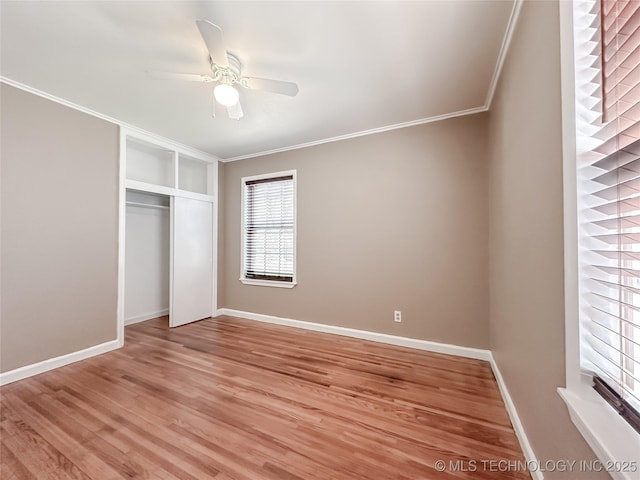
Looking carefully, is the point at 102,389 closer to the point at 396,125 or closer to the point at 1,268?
A: the point at 1,268

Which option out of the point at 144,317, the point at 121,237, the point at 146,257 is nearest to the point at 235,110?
the point at 121,237

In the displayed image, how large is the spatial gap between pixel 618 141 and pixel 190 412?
2562mm

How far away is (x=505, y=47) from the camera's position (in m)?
1.75

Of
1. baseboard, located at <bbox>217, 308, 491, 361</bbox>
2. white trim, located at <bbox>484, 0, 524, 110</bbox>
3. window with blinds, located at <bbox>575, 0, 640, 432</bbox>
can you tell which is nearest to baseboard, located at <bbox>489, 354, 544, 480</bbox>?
baseboard, located at <bbox>217, 308, 491, 361</bbox>

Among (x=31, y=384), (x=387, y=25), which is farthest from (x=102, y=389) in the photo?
(x=387, y=25)

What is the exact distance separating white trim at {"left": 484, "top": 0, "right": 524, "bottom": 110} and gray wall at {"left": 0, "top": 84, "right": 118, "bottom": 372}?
3.84 m

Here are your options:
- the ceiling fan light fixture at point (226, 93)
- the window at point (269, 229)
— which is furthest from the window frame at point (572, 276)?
the window at point (269, 229)

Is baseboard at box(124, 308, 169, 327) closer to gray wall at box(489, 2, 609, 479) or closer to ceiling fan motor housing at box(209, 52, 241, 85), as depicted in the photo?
ceiling fan motor housing at box(209, 52, 241, 85)

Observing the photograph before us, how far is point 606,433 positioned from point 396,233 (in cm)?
241

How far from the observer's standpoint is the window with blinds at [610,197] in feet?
2.20

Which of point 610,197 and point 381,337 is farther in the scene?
point 381,337

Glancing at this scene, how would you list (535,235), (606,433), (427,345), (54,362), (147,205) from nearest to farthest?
(606,433)
(535,235)
(54,362)
(427,345)
(147,205)

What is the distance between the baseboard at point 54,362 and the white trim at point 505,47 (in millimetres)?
4543

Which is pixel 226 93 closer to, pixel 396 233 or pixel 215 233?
pixel 396 233
